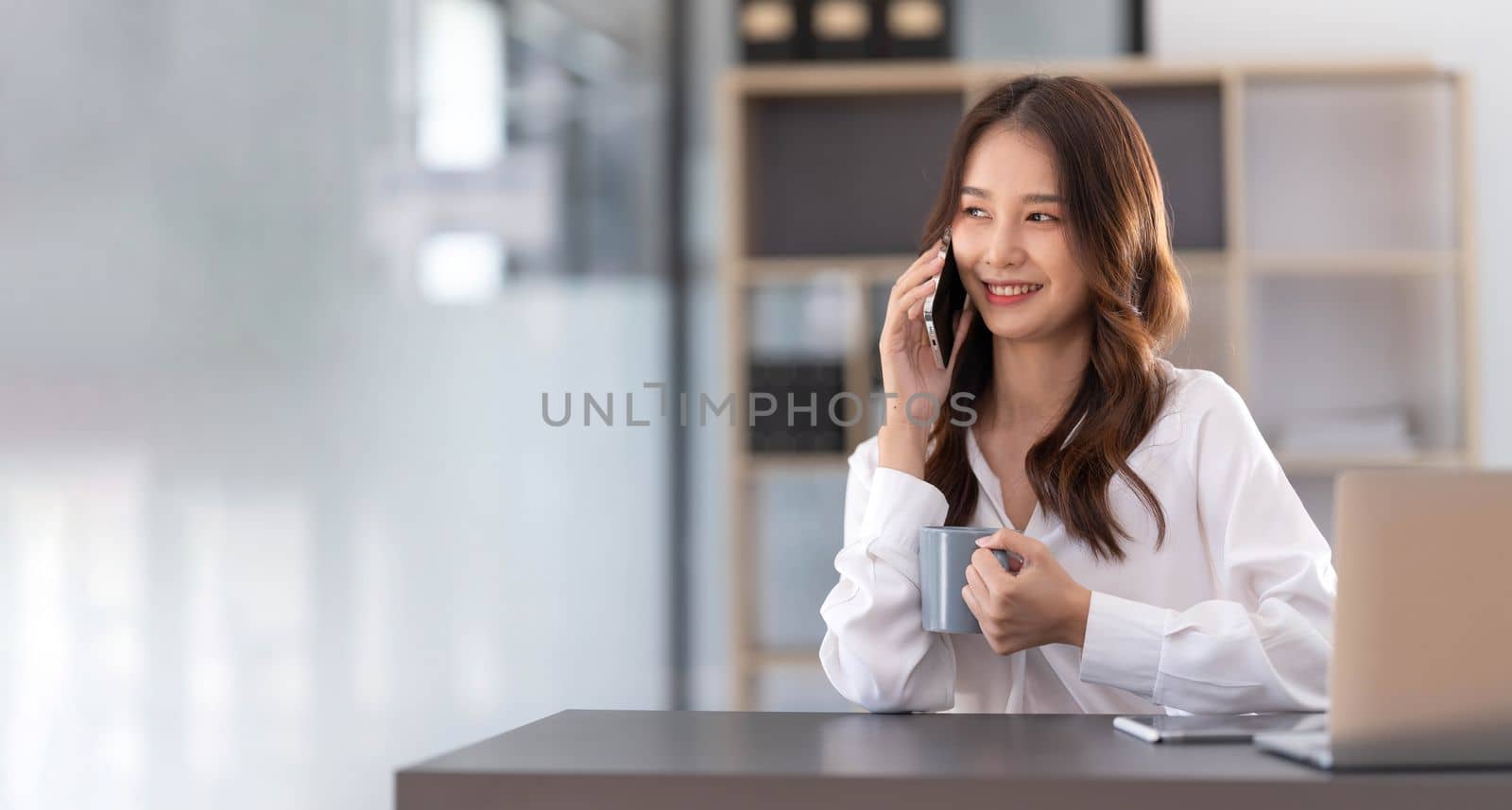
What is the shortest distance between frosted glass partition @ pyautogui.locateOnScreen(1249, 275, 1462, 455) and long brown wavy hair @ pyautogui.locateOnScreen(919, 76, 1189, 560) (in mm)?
1690

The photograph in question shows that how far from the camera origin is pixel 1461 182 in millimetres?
2986

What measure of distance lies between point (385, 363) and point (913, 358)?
3.69ft

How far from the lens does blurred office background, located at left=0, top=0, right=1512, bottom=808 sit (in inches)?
68.4

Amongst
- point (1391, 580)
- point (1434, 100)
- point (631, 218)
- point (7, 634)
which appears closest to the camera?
point (1391, 580)

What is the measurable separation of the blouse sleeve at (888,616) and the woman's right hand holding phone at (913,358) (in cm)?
8

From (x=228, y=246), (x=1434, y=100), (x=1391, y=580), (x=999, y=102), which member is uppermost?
(x=1434, y=100)

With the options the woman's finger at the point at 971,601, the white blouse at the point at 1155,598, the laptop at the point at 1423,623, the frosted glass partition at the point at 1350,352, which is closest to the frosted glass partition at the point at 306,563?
the white blouse at the point at 1155,598

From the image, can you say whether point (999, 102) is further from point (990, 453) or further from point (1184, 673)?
point (1184, 673)

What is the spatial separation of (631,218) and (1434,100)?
2.02 meters

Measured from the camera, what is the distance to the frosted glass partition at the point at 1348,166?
3.19 metres

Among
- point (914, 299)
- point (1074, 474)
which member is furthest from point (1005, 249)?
point (1074, 474)

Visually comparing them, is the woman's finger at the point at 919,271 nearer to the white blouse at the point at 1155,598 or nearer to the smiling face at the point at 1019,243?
the smiling face at the point at 1019,243

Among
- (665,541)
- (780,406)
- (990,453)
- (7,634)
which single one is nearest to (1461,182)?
(780,406)

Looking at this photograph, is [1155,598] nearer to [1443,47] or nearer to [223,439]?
[223,439]
